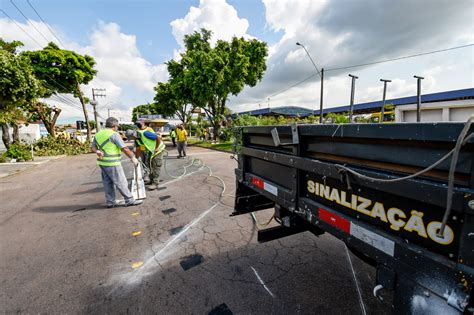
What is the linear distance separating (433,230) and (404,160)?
335mm

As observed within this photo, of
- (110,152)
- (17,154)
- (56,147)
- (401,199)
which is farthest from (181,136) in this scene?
(56,147)

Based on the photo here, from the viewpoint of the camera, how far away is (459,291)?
0.89 meters

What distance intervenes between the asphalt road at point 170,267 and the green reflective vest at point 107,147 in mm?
1043

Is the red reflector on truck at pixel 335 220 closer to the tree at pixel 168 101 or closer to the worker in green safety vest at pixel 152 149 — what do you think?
the worker in green safety vest at pixel 152 149

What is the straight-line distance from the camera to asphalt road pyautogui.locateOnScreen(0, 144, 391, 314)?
206 cm

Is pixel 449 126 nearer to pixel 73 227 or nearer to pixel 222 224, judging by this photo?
pixel 222 224

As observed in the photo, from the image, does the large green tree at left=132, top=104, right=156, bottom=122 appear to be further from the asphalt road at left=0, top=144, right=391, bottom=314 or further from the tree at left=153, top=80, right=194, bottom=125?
the asphalt road at left=0, top=144, right=391, bottom=314

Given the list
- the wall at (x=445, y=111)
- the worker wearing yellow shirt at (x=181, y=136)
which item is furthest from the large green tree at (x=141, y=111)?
the wall at (x=445, y=111)

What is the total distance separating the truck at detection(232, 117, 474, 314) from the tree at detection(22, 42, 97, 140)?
24518 millimetres

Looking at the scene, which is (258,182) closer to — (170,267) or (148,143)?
(170,267)

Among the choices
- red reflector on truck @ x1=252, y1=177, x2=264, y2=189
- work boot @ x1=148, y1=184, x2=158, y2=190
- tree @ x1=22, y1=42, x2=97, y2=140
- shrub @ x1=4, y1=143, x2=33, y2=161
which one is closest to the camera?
Result: red reflector on truck @ x1=252, y1=177, x2=264, y2=189

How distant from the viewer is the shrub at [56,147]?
56.0 feet

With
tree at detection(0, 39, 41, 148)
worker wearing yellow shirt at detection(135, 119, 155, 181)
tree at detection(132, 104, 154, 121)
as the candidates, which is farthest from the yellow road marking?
tree at detection(132, 104, 154, 121)

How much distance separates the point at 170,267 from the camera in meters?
2.61
